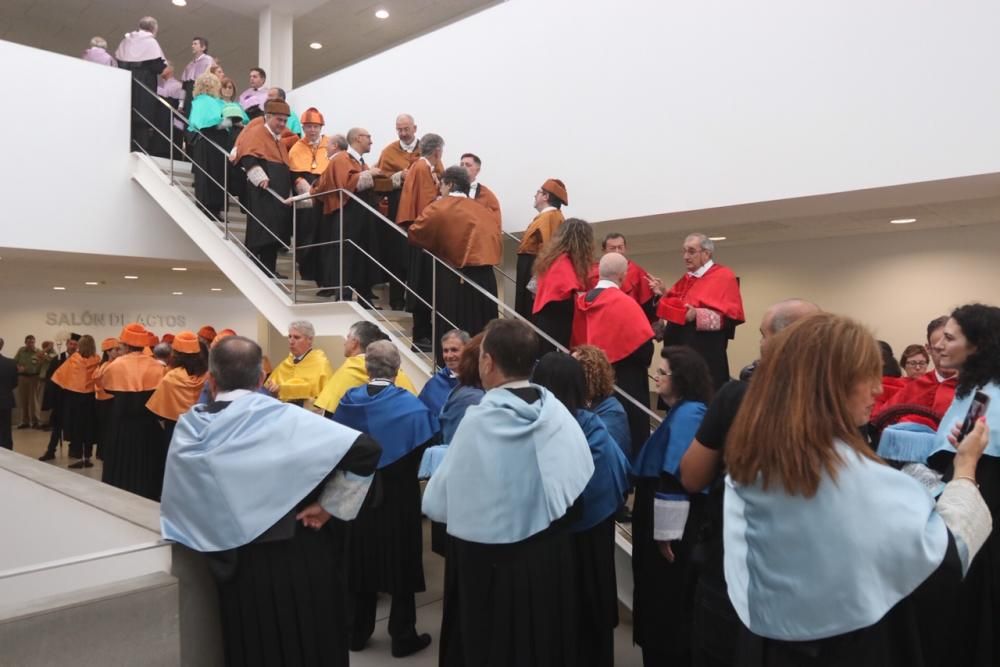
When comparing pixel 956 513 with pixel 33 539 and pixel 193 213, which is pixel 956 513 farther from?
pixel 193 213

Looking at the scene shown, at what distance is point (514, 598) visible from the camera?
268 centimetres

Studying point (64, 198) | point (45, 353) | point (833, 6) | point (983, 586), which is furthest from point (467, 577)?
point (45, 353)

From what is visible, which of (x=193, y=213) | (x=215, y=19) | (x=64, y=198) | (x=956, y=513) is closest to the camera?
(x=956, y=513)

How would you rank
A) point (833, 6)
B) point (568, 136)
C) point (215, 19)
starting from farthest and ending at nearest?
point (215, 19), point (568, 136), point (833, 6)

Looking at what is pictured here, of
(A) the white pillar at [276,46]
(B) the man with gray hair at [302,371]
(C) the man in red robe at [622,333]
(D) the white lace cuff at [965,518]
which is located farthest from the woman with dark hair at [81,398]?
(D) the white lace cuff at [965,518]

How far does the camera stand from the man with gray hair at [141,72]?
913cm

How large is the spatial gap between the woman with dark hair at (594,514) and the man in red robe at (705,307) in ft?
7.15

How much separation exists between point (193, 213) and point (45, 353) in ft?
28.3

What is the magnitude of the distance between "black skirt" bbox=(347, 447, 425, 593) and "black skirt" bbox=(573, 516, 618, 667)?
116 cm

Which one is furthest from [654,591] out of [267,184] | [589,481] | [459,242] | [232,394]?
[267,184]

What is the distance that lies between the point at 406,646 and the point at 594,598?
127 cm

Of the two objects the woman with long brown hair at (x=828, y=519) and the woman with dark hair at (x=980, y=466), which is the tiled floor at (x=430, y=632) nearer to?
the woman with dark hair at (x=980, y=466)

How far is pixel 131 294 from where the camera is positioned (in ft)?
56.3

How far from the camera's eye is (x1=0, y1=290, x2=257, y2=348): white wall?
608 inches
